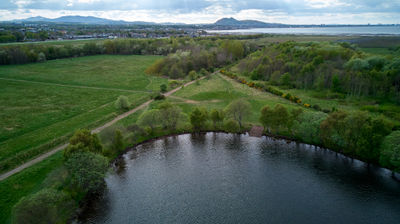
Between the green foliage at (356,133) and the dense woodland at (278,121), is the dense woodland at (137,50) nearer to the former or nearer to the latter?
the dense woodland at (278,121)

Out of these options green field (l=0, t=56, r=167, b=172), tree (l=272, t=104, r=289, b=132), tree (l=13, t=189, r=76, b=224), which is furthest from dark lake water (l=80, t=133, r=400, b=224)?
green field (l=0, t=56, r=167, b=172)

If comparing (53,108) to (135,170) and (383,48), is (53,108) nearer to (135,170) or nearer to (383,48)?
(135,170)

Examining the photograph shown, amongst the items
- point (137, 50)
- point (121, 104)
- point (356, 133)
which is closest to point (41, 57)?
point (137, 50)

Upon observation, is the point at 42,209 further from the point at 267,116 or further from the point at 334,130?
the point at 334,130

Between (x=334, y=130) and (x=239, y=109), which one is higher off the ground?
(x=239, y=109)

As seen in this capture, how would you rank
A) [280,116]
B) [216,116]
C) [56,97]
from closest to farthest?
[280,116]
[216,116]
[56,97]

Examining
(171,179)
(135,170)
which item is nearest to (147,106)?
(135,170)
